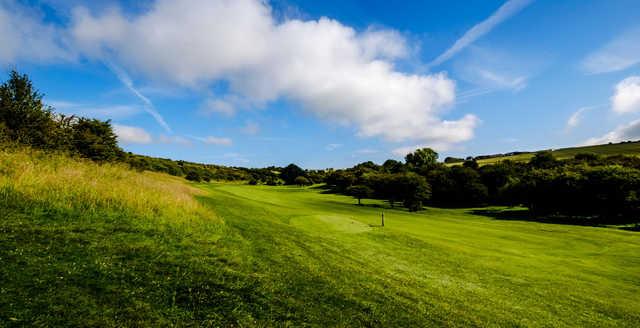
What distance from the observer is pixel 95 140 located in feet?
159

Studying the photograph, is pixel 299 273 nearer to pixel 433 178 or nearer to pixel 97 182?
pixel 97 182

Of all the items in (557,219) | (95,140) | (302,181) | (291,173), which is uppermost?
(95,140)

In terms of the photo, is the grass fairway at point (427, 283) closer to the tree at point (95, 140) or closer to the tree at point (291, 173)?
the tree at point (95, 140)

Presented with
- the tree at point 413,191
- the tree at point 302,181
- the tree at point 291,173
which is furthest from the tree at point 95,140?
the tree at point 291,173

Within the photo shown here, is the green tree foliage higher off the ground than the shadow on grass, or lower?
higher

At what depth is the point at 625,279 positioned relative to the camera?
49.9 ft

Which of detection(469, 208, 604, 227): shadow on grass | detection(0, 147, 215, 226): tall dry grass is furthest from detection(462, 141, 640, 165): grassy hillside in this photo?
detection(0, 147, 215, 226): tall dry grass

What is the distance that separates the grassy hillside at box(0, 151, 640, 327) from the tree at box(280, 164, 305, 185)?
122413mm

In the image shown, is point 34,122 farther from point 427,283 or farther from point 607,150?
point 607,150

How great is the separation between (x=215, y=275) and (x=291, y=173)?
135 m

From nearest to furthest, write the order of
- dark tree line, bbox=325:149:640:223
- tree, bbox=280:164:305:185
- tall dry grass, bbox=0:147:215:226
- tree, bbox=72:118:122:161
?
tall dry grass, bbox=0:147:215:226 → tree, bbox=72:118:122:161 → dark tree line, bbox=325:149:640:223 → tree, bbox=280:164:305:185

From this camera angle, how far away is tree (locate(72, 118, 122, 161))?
45838mm

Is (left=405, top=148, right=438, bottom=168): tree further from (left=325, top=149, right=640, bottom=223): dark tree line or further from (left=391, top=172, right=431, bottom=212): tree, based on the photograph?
(left=391, top=172, right=431, bottom=212): tree

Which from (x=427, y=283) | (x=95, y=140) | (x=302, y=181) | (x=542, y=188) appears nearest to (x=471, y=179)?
(x=542, y=188)
